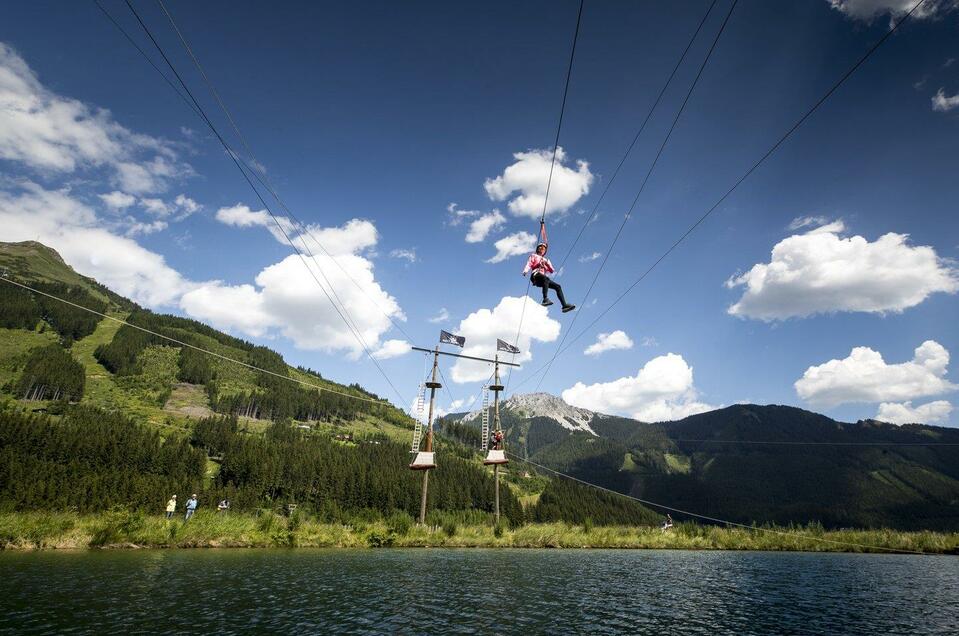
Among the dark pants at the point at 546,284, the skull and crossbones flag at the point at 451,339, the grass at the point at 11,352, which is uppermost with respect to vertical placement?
the grass at the point at 11,352

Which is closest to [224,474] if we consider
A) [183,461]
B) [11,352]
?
[183,461]

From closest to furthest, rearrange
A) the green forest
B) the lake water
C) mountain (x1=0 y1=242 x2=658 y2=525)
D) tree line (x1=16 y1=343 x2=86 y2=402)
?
the lake water, the green forest, mountain (x1=0 y1=242 x2=658 y2=525), tree line (x1=16 y1=343 x2=86 y2=402)

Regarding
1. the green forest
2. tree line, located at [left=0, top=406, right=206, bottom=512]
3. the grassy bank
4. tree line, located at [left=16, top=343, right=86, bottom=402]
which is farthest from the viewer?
tree line, located at [left=16, top=343, right=86, bottom=402]

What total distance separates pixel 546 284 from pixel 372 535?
29.1m

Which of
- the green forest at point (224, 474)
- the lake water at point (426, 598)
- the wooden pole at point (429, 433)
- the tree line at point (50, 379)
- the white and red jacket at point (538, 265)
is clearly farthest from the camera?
the tree line at point (50, 379)

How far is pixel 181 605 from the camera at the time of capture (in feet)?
42.6

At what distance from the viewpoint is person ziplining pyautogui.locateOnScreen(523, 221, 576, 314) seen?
63.5ft

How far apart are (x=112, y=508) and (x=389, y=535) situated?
63.5ft

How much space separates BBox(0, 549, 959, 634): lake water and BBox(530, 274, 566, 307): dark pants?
11.4 meters

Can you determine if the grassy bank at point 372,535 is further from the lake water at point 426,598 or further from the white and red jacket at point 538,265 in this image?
the white and red jacket at point 538,265

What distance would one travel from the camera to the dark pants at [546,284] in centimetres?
1958

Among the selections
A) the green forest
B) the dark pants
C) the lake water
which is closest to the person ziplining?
the dark pants

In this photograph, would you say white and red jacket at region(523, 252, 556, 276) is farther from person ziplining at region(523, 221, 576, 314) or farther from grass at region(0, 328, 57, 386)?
grass at region(0, 328, 57, 386)

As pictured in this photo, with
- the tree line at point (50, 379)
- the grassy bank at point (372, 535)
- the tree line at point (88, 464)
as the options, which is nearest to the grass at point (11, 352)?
the tree line at point (50, 379)
